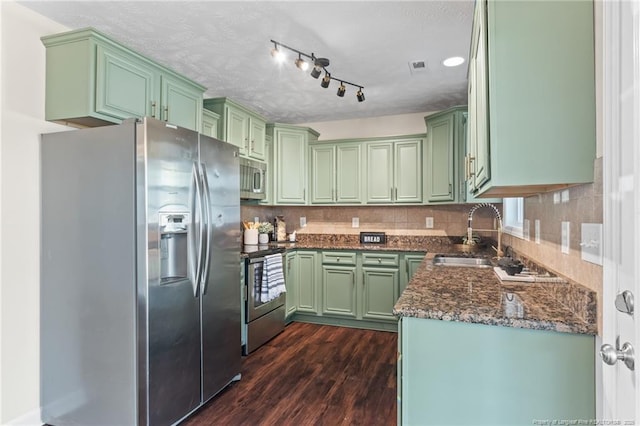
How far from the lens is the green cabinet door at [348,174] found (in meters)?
4.14

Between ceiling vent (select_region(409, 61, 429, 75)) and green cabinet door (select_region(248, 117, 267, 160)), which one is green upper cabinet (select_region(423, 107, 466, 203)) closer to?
ceiling vent (select_region(409, 61, 429, 75))

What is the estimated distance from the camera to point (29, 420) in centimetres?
204

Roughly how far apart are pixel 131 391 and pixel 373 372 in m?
1.69

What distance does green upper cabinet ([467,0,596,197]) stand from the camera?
46.3 inches

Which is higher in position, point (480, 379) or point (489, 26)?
point (489, 26)

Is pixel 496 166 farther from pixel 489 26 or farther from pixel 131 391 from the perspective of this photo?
pixel 131 391

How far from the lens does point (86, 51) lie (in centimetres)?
203

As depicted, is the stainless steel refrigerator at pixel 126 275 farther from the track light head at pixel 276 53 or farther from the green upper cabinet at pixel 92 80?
the track light head at pixel 276 53

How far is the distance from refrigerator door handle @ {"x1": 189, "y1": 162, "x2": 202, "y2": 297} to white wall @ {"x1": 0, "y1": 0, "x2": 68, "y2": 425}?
0.91m

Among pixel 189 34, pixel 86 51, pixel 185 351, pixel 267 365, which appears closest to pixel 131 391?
pixel 185 351

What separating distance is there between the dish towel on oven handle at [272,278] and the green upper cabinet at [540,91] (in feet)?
7.79

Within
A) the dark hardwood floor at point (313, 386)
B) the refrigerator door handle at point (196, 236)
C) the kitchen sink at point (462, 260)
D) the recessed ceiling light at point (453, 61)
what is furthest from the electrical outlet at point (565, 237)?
the refrigerator door handle at point (196, 236)

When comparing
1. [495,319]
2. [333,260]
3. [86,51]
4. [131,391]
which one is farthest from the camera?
[333,260]

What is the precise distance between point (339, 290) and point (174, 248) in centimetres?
219
